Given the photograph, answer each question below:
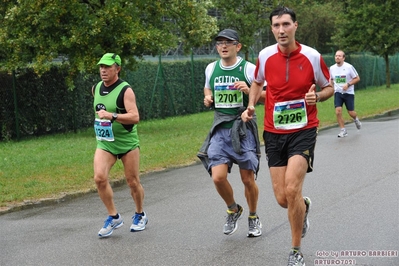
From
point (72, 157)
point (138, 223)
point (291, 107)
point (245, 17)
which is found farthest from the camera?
point (245, 17)

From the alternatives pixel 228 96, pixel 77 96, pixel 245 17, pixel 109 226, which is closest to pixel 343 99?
pixel 77 96

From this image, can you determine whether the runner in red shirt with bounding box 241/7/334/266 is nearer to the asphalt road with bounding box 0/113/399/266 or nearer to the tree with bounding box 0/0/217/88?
the asphalt road with bounding box 0/113/399/266

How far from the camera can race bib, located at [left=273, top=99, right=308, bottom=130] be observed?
675 cm

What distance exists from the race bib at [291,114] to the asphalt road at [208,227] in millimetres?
1153

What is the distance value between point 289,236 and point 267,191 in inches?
119

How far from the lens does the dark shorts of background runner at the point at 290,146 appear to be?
672 cm

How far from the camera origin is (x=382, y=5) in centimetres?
4431

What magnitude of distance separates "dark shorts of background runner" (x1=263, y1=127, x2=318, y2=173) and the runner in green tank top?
6.20 feet

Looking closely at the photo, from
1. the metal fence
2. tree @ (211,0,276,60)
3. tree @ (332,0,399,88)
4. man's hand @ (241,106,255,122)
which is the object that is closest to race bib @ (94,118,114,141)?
man's hand @ (241,106,255,122)

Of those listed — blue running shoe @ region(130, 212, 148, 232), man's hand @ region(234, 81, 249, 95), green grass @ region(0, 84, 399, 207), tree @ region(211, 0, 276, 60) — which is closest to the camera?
man's hand @ region(234, 81, 249, 95)

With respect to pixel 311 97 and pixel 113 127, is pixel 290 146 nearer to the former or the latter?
pixel 311 97

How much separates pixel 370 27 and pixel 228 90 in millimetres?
38341

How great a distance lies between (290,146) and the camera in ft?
22.2

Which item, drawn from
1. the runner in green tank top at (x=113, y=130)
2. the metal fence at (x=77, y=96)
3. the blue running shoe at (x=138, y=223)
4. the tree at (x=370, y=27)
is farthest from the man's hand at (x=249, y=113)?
the tree at (x=370, y=27)
